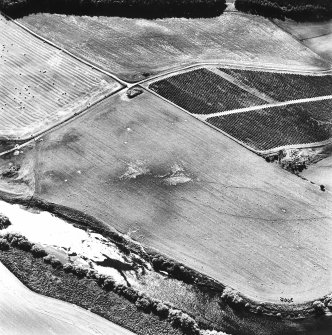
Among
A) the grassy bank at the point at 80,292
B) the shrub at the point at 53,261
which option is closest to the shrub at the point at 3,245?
the grassy bank at the point at 80,292

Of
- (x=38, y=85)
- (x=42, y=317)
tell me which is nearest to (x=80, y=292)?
(x=42, y=317)

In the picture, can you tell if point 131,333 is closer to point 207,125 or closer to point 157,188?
point 157,188

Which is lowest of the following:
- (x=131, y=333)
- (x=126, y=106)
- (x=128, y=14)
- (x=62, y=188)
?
(x=131, y=333)

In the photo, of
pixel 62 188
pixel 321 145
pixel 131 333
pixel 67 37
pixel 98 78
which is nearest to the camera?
pixel 131 333

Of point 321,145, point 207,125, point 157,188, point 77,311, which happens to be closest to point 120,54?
point 207,125

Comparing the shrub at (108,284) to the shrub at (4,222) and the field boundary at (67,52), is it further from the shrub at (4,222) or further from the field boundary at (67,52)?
the field boundary at (67,52)

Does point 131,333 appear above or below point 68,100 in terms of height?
below

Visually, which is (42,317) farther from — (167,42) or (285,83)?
(167,42)

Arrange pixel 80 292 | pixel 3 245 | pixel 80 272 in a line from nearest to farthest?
pixel 80 292
pixel 80 272
pixel 3 245
